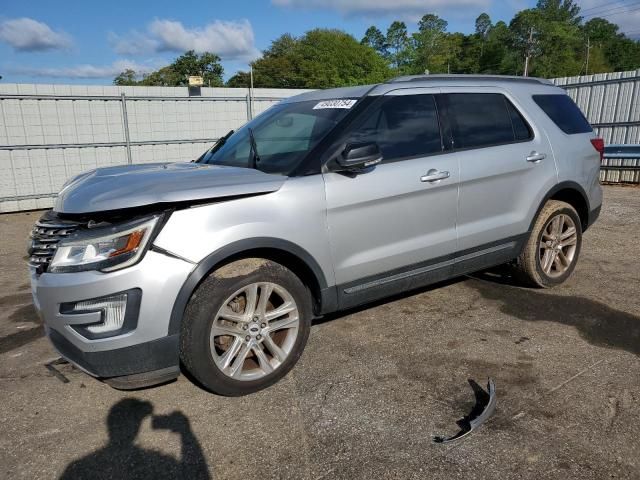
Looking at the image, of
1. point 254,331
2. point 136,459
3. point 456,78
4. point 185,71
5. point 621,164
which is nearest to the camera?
point 136,459

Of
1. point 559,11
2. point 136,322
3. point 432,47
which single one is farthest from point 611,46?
point 136,322

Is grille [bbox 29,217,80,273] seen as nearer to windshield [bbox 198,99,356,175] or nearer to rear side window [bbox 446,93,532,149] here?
windshield [bbox 198,99,356,175]

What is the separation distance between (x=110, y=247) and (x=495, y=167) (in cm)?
288

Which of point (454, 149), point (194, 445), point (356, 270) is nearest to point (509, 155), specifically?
point (454, 149)

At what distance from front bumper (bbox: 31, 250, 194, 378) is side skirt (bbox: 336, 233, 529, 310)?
1.13m

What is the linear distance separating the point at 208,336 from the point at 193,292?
0.26m

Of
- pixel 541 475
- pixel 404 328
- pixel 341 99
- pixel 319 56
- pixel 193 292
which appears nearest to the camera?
pixel 541 475

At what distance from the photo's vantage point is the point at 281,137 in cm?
371

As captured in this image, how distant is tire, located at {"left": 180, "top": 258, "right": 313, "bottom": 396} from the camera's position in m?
2.74

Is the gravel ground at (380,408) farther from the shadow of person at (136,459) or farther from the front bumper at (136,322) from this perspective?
the front bumper at (136,322)

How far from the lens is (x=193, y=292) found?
8.99ft

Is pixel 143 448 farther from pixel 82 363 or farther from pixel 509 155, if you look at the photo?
pixel 509 155

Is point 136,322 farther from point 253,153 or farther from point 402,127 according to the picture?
point 402,127

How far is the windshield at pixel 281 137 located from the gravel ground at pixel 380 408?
4.55 feet
